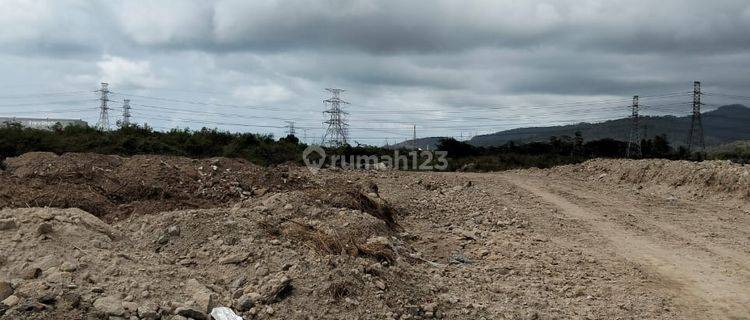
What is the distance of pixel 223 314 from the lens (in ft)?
18.1

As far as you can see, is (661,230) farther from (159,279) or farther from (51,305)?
(51,305)

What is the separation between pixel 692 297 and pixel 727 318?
0.67m

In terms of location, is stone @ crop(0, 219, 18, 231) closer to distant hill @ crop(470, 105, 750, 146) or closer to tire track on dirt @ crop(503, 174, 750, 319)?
tire track on dirt @ crop(503, 174, 750, 319)

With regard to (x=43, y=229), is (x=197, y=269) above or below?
below

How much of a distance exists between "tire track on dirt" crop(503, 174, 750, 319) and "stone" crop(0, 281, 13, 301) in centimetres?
648

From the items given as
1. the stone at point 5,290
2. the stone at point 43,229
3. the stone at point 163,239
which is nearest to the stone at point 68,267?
the stone at point 5,290

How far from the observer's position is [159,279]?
19.4 ft

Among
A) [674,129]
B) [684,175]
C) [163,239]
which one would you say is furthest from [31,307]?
[674,129]

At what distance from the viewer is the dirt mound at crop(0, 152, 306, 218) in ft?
34.2

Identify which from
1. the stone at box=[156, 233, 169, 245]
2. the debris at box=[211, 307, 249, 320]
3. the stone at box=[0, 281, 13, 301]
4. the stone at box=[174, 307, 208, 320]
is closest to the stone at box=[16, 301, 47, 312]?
the stone at box=[0, 281, 13, 301]

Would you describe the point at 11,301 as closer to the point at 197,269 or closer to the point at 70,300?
the point at 70,300

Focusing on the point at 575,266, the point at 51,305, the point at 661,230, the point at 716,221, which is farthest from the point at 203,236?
the point at 716,221

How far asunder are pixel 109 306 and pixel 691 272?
6821 mm

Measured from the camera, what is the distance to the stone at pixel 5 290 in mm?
5384
